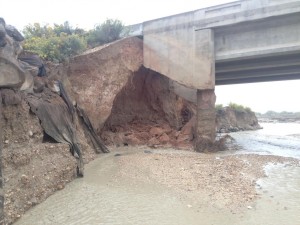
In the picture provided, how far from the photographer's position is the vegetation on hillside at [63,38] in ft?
40.0

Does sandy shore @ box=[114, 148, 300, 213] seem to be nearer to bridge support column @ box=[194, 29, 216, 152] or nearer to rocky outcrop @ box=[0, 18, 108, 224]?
rocky outcrop @ box=[0, 18, 108, 224]

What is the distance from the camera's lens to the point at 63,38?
12.9 metres

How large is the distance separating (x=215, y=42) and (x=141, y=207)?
10774mm

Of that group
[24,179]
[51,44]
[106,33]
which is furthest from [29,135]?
[106,33]

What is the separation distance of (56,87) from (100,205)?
5866 mm

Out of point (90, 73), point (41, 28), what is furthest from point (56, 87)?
point (41, 28)

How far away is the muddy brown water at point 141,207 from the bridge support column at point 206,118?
600 cm

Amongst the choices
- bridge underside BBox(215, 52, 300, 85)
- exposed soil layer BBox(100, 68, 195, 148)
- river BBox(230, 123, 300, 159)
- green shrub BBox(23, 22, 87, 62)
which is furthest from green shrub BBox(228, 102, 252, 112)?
green shrub BBox(23, 22, 87, 62)

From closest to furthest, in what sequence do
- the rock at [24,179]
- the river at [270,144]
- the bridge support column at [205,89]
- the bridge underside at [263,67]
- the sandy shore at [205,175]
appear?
the rock at [24,179] < the sandy shore at [205,175] < the bridge support column at [205,89] < the bridge underside at [263,67] < the river at [270,144]

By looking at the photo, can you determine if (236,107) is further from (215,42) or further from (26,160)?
(26,160)

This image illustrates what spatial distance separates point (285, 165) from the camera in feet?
34.2

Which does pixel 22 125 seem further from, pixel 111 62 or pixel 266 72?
pixel 266 72

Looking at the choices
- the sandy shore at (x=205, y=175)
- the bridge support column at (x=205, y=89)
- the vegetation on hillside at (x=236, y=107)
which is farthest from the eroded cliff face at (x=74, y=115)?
the vegetation on hillside at (x=236, y=107)

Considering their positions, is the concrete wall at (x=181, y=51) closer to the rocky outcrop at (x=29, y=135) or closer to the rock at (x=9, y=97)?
the rocky outcrop at (x=29, y=135)
